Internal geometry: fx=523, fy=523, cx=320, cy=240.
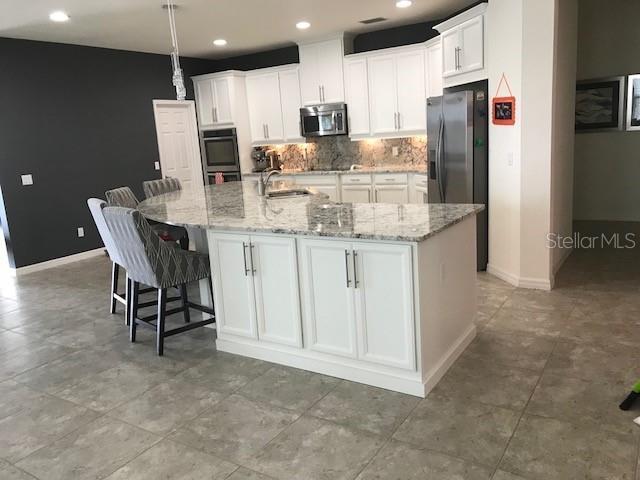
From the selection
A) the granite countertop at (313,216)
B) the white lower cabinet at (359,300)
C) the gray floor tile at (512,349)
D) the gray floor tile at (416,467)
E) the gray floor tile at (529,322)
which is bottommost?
the gray floor tile at (416,467)

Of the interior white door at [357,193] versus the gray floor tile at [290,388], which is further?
the interior white door at [357,193]

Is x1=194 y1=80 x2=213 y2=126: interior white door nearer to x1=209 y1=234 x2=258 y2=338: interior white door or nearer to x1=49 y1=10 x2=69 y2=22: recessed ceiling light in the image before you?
x1=49 y1=10 x2=69 y2=22: recessed ceiling light

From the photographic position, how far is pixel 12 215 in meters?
6.27

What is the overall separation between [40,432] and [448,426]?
2110 millimetres

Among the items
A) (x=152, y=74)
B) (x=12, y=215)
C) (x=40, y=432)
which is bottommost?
(x=40, y=432)

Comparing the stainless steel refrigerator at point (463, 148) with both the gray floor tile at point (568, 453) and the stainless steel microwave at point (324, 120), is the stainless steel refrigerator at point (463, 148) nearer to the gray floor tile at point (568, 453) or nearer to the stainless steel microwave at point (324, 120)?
the stainless steel microwave at point (324, 120)

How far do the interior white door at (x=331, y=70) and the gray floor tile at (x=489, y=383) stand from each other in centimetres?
496

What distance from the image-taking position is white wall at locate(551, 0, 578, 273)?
172 inches

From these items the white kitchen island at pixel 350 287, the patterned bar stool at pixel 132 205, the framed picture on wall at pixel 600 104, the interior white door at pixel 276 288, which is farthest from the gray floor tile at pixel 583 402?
the framed picture on wall at pixel 600 104

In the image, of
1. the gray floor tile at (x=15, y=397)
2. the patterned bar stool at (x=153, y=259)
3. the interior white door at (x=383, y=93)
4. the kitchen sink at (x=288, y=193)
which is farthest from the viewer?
the interior white door at (x=383, y=93)

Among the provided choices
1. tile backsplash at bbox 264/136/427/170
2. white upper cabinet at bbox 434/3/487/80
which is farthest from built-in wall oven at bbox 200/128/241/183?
white upper cabinet at bbox 434/3/487/80

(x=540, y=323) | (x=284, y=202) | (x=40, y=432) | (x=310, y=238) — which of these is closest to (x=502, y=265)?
(x=540, y=323)

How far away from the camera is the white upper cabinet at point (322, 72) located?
717 cm

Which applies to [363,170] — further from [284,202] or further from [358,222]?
[358,222]
